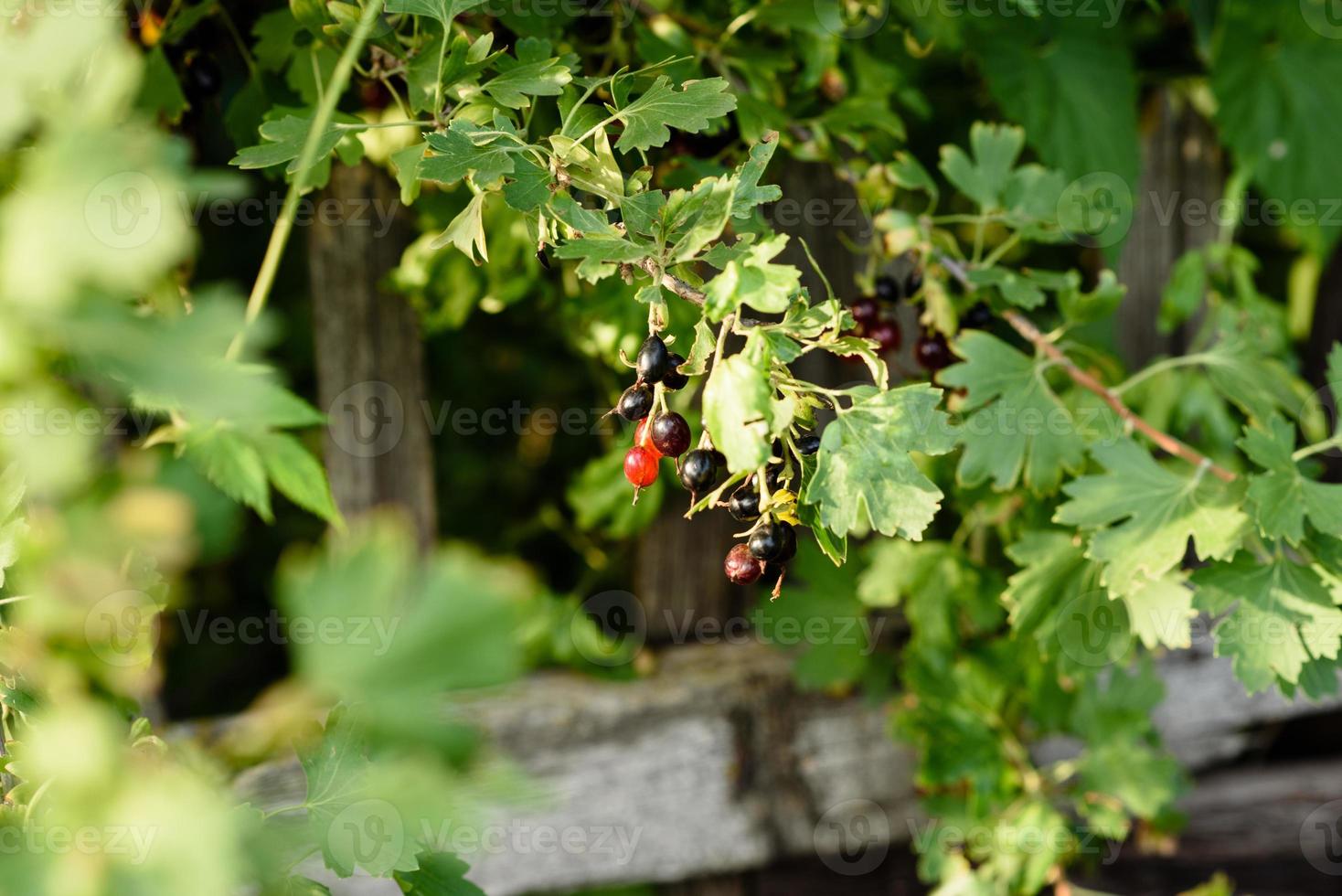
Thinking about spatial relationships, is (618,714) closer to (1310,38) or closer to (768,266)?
(768,266)

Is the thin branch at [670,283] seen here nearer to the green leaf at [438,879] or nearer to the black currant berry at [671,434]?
the black currant berry at [671,434]

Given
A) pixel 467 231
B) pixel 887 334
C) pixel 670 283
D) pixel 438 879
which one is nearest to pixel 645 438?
pixel 670 283

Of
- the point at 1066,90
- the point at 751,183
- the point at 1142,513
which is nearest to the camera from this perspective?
the point at 751,183

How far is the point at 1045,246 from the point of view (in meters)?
1.66

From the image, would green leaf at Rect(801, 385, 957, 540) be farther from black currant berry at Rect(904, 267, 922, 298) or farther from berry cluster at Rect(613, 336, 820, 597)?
black currant berry at Rect(904, 267, 922, 298)

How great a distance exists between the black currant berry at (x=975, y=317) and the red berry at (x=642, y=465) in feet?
1.91

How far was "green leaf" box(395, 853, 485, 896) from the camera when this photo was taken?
805 millimetres

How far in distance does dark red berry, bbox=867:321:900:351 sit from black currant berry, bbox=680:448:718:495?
1.67 ft

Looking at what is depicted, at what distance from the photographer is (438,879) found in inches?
32.2

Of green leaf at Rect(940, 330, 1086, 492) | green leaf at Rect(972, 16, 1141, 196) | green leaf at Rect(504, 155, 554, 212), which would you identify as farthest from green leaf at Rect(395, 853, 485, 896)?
green leaf at Rect(972, 16, 1141, 196)

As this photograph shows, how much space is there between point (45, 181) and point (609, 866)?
141cm

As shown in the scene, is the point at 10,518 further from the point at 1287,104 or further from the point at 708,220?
the point at 1287,104

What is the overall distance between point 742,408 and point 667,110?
1.01ft

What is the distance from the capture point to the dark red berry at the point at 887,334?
4.05ft
